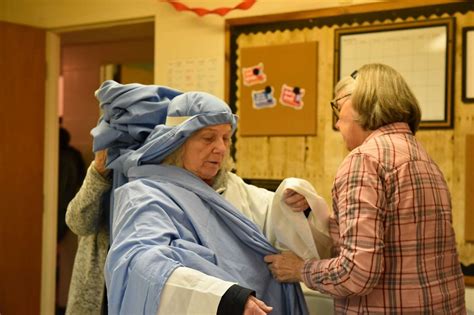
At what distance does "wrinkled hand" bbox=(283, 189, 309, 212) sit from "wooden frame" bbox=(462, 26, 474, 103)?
106 cm

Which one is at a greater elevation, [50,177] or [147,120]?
[147,120]

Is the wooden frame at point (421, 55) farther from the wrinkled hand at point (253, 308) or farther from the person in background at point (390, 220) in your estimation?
the wrinkled hand at point (253, 308)

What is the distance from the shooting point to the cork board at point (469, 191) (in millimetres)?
2262

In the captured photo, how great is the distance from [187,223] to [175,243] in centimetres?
12

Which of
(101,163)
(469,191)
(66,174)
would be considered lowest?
(66,174)

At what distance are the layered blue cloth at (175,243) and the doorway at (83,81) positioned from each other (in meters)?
2.87

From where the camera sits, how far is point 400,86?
1.47 metres

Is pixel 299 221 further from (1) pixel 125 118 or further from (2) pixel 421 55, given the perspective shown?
(2) pixel 421 55

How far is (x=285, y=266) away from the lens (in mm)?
1617

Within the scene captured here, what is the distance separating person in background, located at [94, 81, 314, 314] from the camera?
1.36m

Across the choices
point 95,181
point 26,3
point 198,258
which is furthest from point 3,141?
point 198,258

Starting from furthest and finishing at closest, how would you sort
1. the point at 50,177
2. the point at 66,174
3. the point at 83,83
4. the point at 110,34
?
1. the point at 83,83
2. the point at 66,174
3. the point at 110,34
4. the point at 50,177

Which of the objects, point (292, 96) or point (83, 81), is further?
point (83, 81)

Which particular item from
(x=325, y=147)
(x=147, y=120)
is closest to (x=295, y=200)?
(x=147, y=120)
